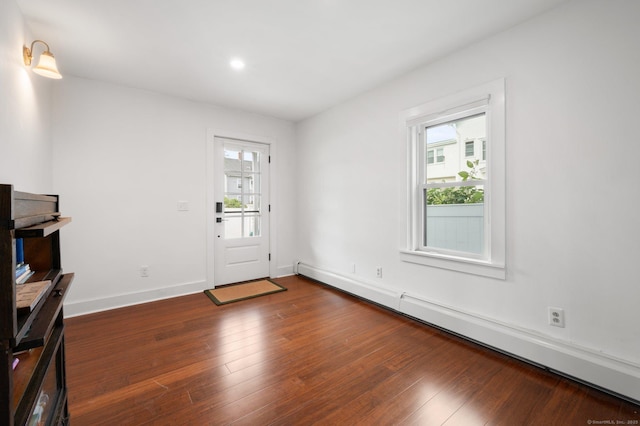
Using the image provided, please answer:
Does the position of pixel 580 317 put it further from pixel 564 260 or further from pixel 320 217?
pixel 320 217

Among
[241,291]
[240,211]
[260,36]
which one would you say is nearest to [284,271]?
[241,291]

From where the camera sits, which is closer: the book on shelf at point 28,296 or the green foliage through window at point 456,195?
the book on shelf at point 28,296

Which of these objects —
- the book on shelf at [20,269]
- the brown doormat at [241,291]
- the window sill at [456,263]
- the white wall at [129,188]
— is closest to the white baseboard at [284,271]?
the brown doormat at [241,291]

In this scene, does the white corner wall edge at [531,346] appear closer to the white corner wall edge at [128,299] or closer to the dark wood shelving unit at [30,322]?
the white corner wall edge at [128,299]

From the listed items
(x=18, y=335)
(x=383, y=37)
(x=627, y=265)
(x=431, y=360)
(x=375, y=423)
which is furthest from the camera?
(x=383, y=37)

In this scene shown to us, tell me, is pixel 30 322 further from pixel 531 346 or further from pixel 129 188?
pixel 129 188

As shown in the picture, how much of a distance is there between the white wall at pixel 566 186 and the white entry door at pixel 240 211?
244cm

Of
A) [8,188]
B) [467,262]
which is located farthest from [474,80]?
[8,188]

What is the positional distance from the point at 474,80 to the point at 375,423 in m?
2.72

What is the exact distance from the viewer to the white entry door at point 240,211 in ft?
13.0

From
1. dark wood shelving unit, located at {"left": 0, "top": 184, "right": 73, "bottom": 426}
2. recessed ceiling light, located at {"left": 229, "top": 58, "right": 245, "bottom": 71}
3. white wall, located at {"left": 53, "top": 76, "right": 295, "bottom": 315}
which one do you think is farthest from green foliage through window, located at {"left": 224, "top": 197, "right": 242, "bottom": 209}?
dark wood shelving unit, located at {"left": 0, "top": 184, "right": 73, "bottom": 426}

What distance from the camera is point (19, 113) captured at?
1999mm

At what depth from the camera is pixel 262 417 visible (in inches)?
61.4

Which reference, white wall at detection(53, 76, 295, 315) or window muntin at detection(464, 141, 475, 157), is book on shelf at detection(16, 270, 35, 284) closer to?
white wall at detection(53, 76, 295, 315)
